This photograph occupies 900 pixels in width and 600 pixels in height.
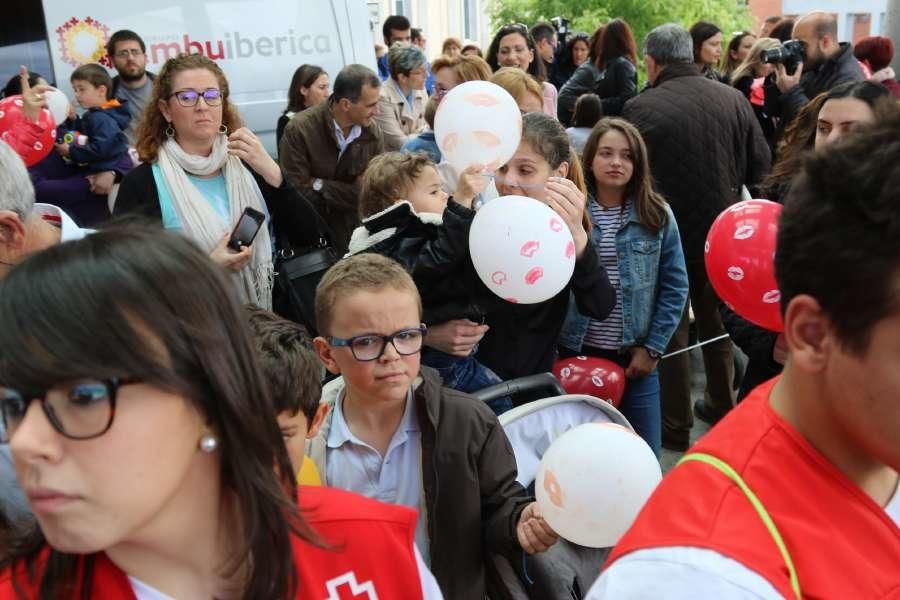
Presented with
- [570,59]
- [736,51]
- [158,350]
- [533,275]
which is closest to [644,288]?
[533,275]

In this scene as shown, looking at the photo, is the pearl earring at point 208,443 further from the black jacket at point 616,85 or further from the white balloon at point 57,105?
the black jacket at point 616,85

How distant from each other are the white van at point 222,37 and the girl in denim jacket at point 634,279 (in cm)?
324

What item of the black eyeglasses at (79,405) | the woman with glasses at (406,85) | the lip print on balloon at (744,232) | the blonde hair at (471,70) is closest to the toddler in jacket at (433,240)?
the lip print on balloon at (744,232)

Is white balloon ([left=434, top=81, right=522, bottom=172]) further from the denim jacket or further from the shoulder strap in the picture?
the shoulder strap

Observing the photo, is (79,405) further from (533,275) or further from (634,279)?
(634,279)

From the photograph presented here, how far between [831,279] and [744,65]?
6.21 metres

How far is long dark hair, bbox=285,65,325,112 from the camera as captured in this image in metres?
6.03

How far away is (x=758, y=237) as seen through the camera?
8.31 feet

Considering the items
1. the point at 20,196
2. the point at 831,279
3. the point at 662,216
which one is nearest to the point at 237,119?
the point at 20,196

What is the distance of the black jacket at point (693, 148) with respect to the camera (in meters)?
4.65

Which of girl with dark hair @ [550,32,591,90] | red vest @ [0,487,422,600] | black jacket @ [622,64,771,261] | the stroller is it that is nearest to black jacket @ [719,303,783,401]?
the stroller

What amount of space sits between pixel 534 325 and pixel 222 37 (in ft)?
12.5

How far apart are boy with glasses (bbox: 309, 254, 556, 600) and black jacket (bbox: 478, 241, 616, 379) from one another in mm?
832

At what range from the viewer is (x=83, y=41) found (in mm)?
5727
